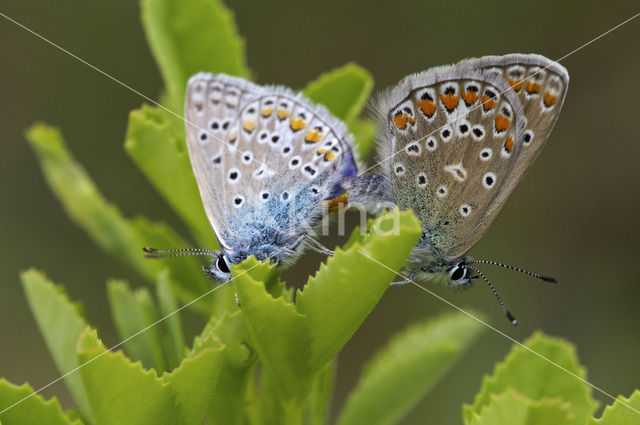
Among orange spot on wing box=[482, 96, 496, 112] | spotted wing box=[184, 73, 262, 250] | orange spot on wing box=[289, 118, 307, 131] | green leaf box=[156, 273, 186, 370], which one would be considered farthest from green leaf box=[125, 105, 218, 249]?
orange spot on wing box=[482, 96, 496, 112]

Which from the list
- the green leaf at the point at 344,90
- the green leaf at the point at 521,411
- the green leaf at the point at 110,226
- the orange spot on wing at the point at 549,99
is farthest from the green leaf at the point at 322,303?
the orange spot on wing at the point at 549,99

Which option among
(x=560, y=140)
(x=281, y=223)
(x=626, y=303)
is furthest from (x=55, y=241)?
(x=626, y=303)

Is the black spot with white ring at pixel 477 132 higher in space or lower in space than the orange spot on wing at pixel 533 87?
lower

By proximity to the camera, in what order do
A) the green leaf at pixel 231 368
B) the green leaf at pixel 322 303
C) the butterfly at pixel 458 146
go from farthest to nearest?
the butterfly at pixel 458 146, the green leaf at pixel 231 368, the green leaf at pixel 322 303

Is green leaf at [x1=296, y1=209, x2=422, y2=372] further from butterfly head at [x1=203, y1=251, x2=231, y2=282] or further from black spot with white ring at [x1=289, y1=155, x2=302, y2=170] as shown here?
black spot with white ring at [x1=289, y1=155, x2=302, y2=170]

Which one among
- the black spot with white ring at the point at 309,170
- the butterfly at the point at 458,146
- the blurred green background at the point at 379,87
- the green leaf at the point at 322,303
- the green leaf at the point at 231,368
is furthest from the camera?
the blurred green background at the point at 379,87

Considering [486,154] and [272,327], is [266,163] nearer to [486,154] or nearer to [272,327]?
[486,154]

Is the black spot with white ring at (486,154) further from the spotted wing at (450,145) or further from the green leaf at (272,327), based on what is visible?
the green leaf at (272,327)
